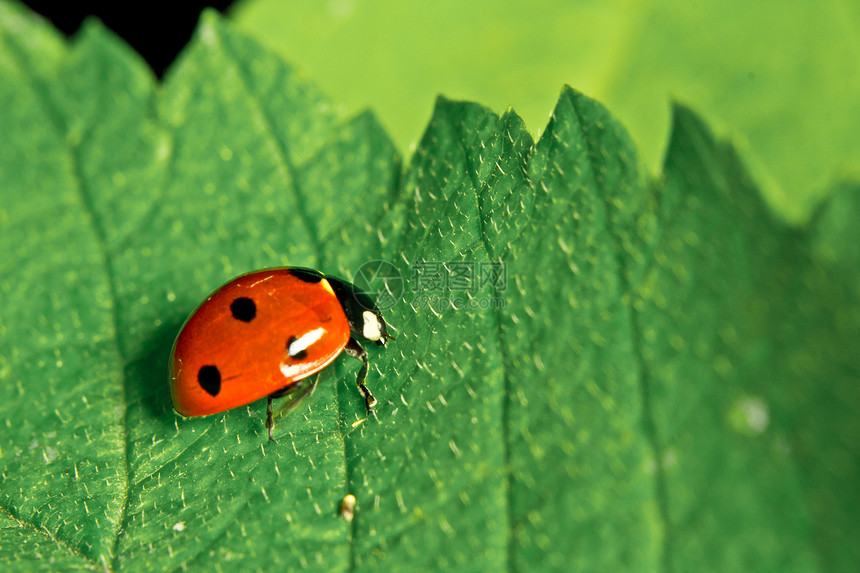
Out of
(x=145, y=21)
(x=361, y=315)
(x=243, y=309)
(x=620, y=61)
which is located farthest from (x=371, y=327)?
(x=145, y=21)

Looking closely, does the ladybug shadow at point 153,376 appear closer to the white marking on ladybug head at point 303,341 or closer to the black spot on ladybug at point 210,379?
the black spot on ladybug at point 210,379

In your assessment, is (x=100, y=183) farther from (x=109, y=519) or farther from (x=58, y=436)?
(x=109, y=519)

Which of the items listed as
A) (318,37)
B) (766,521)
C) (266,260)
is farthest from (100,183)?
(766,521)

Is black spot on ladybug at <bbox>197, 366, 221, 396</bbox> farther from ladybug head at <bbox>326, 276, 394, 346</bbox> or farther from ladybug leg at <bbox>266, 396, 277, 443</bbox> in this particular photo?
ladybug head at <bbox>326, 276, 394, 346</bbox>

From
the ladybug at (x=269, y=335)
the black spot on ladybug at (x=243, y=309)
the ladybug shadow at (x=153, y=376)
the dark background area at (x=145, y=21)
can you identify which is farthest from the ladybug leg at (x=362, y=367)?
the dark background area at (x=145, y=21)

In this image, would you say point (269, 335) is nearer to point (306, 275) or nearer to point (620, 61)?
point (306, 275)

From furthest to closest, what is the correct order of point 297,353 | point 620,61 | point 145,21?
1. point 145,21
2. point 620,61
3. point 297,353

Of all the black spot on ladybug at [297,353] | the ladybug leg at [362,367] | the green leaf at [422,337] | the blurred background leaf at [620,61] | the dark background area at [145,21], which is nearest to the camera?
the green leaf at [422,337]
